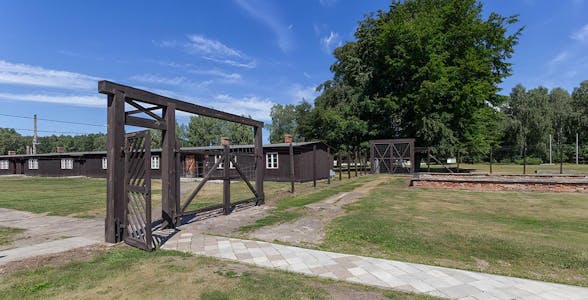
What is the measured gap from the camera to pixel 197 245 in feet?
17.5

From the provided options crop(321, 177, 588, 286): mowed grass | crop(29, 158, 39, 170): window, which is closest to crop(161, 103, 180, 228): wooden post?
crop(321, 177, 588, 286): mowed grass

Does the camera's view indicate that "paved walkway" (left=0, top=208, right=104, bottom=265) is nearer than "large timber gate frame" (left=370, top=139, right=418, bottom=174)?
Yes

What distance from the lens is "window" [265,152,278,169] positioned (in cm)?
2200

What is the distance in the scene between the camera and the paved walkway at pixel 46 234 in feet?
16.2

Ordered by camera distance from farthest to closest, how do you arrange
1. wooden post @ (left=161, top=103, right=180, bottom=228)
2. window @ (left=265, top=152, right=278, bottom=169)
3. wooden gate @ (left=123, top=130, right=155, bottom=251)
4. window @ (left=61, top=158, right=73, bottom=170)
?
window @ (left=61, top=158, right=73, bottom=170)
window @ (left=265, top=152, right=278, bottom=169)
wooden post @ (left=161, top=103, right=180, bottom=228)
wooden gate @ (left=123, top=130, right=155, bottom=251)

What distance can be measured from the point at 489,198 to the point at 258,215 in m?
8.40

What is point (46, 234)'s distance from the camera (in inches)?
250

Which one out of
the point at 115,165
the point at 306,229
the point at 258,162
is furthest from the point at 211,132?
the point at 115,165

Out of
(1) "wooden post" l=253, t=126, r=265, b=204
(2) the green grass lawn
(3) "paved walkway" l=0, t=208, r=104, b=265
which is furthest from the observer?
(1) "wooden post" l=253, t=126, r=265, b=204

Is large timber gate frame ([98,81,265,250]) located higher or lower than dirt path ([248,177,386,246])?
higher

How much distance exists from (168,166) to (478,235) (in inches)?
258

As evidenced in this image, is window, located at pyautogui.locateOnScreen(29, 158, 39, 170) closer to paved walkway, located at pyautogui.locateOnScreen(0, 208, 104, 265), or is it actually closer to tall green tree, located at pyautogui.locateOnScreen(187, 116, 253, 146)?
tall green tree, located at pyautogui.locateOnScreen(187, 116, 253, 146)

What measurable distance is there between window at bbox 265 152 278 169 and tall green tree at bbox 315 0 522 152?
23.7ft

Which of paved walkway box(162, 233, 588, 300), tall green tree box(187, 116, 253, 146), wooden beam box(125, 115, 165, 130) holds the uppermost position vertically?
tall green tree box(187, 116, 253, 146)
